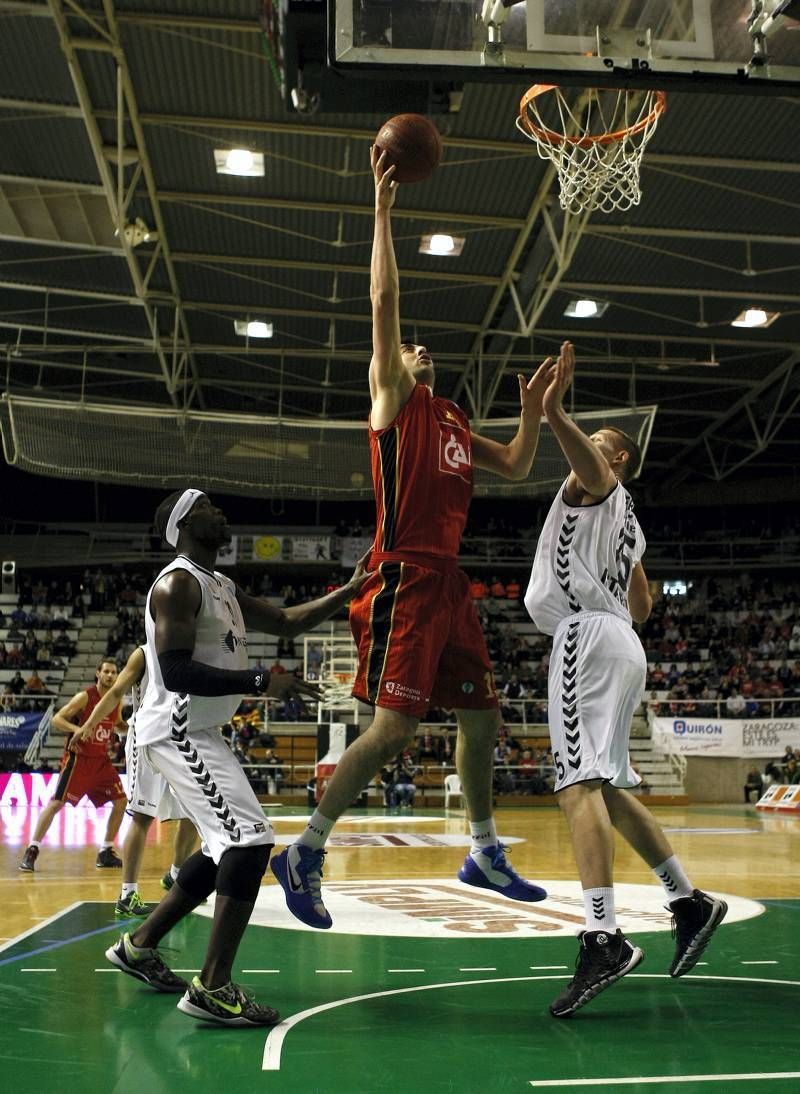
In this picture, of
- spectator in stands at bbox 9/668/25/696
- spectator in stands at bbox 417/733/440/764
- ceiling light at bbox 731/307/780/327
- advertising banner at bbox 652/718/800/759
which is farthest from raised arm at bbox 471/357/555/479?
spectator in stands at bbox 9/668/25/696

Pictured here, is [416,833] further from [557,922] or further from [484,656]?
[484,656]

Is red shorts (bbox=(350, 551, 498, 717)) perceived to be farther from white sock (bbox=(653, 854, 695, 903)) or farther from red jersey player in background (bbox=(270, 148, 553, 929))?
white sock (bbox=(653, 854, 695, 903))

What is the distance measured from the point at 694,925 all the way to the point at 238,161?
13.1 m

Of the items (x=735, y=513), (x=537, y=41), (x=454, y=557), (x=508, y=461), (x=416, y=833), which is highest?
(x=735, y=513)

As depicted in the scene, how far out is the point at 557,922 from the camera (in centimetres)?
664

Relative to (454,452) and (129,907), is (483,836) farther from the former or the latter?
(129,907)

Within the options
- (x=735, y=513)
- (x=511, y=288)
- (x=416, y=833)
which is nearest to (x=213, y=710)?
(x=416, y=833)

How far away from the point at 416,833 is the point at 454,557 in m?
10.2

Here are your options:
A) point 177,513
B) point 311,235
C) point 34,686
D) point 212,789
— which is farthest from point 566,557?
point 34,686

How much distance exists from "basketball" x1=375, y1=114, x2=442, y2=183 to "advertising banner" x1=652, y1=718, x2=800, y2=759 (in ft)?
76.7

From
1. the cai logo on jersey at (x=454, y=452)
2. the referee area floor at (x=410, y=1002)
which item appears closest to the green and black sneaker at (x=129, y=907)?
the referee area floor at (x=410, y=1002)

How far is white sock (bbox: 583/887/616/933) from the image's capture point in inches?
168

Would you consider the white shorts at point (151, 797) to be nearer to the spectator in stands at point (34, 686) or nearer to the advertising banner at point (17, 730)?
the advertising banner at point (17, 730)

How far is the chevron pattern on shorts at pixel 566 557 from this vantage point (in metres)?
4.82
